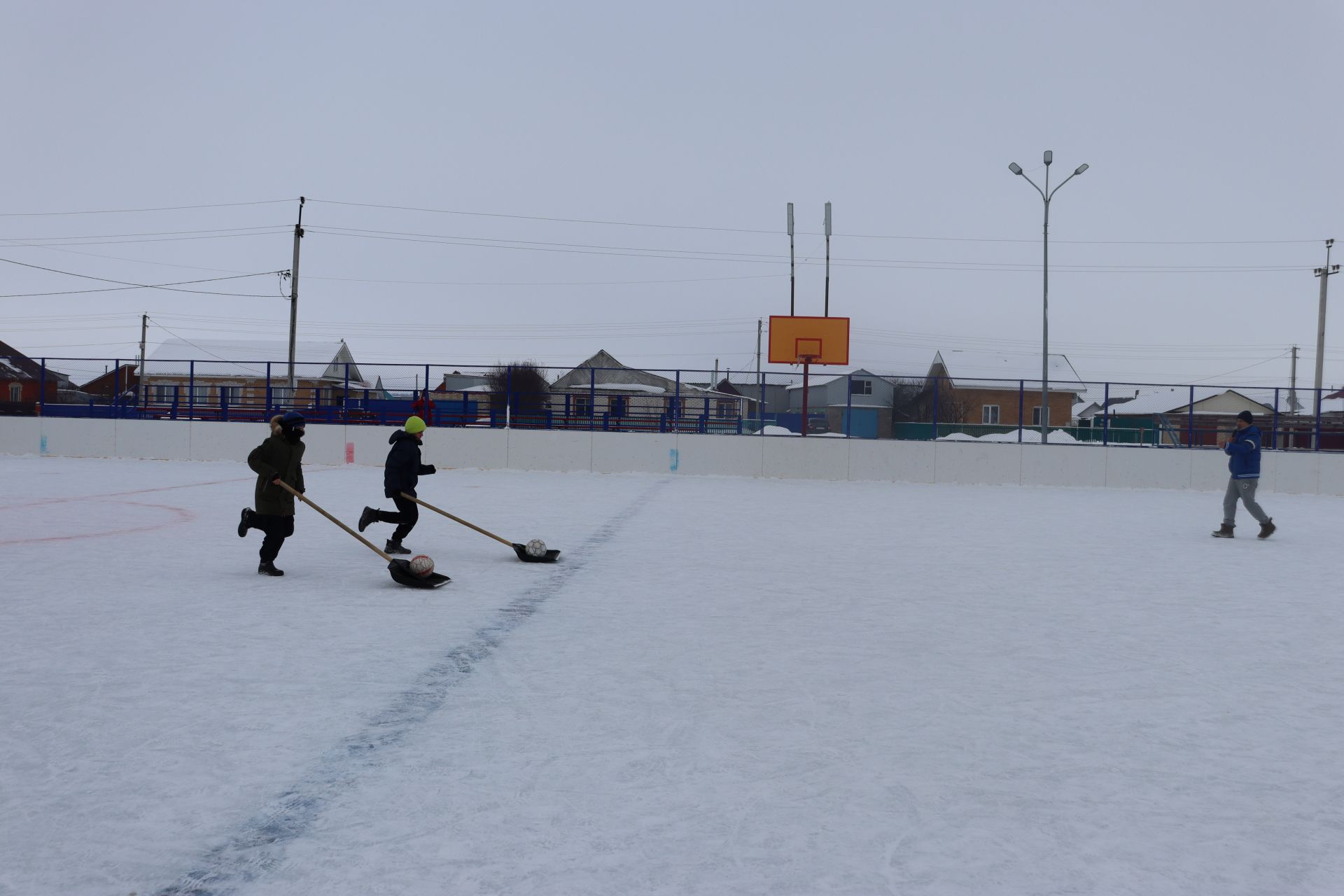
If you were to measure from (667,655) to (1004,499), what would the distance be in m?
13.3

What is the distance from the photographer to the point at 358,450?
22.8m

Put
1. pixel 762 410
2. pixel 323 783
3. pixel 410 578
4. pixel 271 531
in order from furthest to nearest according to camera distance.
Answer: pixel 762 410
pixel 271 531
pixel 410 578
pixel 323 783

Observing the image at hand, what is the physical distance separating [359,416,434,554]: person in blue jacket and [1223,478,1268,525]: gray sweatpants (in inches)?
362

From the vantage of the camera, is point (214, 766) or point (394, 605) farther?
point (394, 605)

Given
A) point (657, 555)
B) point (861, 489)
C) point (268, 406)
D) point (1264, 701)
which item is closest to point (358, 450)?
point (268, 406)

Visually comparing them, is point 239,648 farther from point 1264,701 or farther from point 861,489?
point 861,489

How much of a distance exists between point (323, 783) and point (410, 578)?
12.7ft

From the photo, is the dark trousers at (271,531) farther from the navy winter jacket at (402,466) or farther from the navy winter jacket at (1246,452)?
the navy winter jacket at (1246,452)

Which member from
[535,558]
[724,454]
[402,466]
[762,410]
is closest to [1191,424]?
[762,410]

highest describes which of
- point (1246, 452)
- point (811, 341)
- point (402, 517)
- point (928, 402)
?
point (811, 341)

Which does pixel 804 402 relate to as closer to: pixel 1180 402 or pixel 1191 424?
pixel 1191 424

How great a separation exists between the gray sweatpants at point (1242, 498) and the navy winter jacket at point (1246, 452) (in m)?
0.07

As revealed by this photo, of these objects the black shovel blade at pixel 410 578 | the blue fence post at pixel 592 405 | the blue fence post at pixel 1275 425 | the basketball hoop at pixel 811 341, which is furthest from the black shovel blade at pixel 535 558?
the blue fence post at pixel 1275 425

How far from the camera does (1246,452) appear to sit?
11.7 metres
